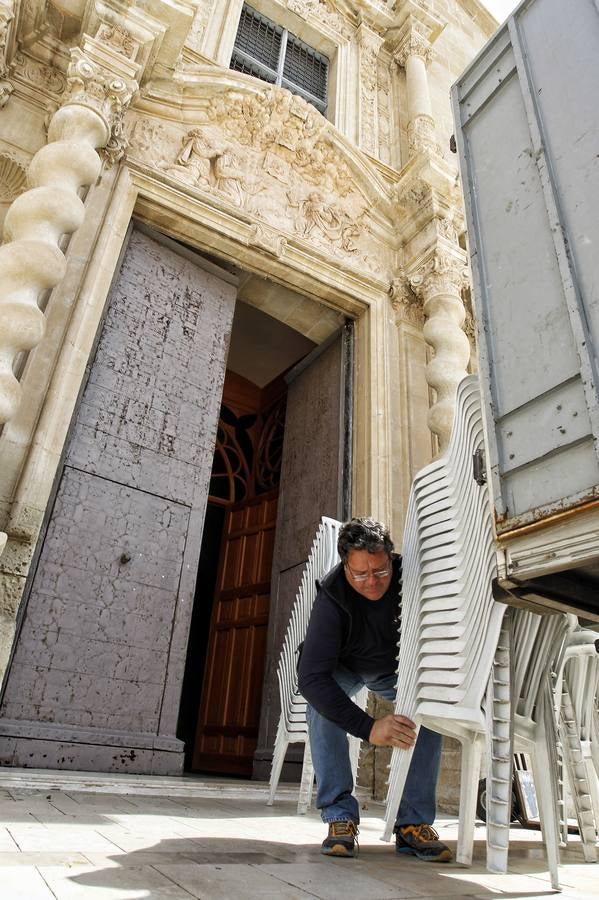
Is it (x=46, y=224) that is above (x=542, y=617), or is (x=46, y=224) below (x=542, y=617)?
above

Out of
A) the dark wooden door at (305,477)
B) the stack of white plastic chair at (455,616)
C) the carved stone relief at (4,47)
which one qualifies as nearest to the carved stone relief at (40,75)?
the carved stone relief at (4,47)

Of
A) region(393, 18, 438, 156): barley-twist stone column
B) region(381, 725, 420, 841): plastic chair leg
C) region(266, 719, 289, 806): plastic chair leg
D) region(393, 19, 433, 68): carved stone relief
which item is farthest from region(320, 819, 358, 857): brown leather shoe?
region(393, 19, 433, 68): carved stone relief

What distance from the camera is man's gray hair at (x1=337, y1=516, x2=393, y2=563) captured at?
6.70 feet

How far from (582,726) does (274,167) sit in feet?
18.8

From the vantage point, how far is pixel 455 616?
6.26 feet

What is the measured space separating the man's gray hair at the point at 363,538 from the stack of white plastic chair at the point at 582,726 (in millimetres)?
853

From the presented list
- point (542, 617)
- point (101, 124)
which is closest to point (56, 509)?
point (101, 124)

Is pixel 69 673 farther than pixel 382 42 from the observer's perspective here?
No

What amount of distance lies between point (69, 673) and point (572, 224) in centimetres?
365

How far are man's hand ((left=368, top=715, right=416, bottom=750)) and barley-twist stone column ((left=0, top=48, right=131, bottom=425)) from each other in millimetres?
2650

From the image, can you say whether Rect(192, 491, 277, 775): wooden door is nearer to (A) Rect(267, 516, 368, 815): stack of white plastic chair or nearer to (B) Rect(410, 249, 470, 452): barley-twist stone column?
(B) Rect(410, 249, 470, 452): barley-twist stone column

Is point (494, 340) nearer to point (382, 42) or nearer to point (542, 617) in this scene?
point (542, 617)

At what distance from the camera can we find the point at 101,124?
4535 millimetres

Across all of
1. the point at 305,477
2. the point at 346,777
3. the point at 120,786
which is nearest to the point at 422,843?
the point at 346,777
